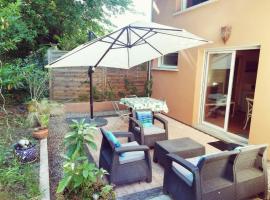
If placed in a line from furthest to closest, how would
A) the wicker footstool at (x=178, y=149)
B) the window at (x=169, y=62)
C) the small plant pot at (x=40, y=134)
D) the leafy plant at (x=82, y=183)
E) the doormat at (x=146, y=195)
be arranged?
the window at (x=169, y=62), the small plant pot at (x=40, y=134), the wicker footstool at (x=178, y=149), the doormat at (x=146, y=195), the leafy plant at (x=82, y=183)

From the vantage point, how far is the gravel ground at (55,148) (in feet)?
11.4

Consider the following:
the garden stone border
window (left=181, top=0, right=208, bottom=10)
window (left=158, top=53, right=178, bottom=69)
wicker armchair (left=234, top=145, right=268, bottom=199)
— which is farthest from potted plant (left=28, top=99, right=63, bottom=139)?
window (left=181, top=0, right=208, bottom=10)

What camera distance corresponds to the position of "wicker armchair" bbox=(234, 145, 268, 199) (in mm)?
2973

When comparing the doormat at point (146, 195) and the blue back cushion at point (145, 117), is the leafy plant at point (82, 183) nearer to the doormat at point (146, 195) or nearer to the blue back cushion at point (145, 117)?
the doormat at point (146, 195)

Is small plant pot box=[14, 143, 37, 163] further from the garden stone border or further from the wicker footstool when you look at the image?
the wicker footstool

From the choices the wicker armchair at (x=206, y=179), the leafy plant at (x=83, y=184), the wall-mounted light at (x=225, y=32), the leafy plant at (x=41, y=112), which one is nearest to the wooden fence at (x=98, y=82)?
the leafy plant at (x=41, y=112)

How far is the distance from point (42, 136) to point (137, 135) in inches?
85.7

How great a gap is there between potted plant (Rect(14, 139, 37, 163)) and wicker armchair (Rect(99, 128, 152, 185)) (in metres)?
1.27

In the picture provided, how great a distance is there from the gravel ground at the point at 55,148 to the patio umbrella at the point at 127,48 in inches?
73.3

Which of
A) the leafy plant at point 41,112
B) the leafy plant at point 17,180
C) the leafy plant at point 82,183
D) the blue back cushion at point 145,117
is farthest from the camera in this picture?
the blue back cushion at point 145,117

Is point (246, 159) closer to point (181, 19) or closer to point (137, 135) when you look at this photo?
point (137, 135)

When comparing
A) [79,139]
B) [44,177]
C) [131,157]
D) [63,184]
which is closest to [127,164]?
[131,157]

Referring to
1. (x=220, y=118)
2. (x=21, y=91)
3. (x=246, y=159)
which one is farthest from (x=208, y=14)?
(x=21, y=91)

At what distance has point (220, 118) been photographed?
6.69m
